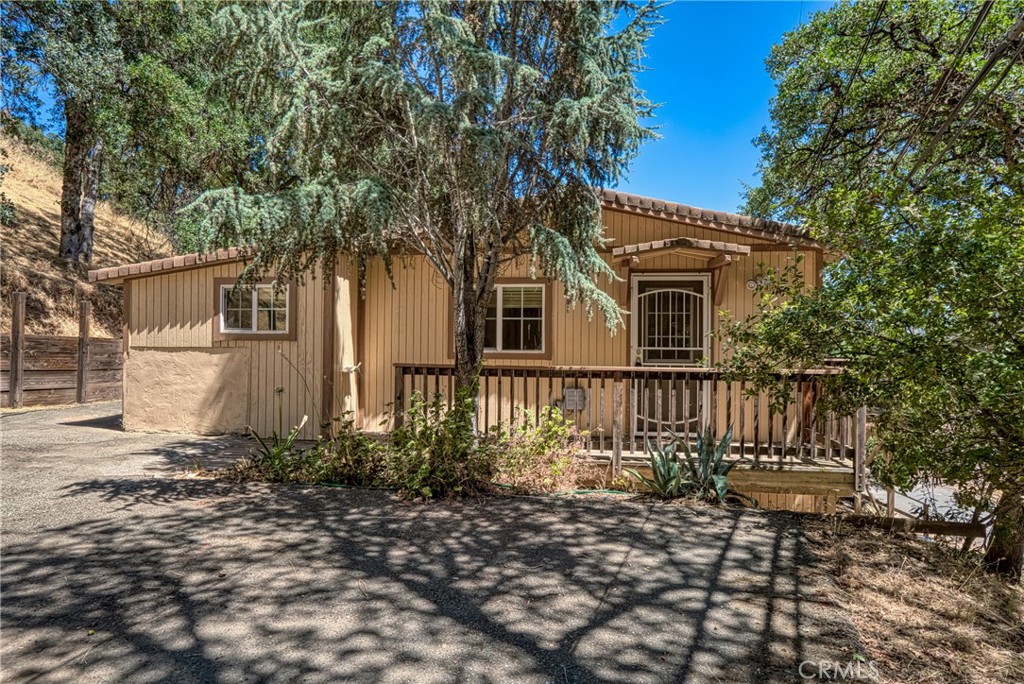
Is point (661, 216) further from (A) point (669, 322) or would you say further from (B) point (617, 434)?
(B) point (617, 434)

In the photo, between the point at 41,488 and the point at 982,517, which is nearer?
the point at 982,517

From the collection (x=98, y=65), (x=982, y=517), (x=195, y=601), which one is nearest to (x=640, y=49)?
(x=982, y=517)

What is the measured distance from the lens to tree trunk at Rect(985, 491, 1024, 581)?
3.73 m

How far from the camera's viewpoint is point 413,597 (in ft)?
9.83

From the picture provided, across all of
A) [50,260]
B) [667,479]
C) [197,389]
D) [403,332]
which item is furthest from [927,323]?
[50,260]

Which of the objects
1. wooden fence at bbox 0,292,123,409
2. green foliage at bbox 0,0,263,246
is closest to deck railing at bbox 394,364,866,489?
green foliage at bbox 0,0,263,246

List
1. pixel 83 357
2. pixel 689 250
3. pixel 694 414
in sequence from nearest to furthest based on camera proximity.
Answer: pixel 689 250, pixel 694 414, pixel 83 357

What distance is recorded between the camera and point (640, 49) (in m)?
5.48

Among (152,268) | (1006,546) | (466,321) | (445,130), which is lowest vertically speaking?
(1006,546)

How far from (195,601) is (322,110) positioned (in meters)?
4.11

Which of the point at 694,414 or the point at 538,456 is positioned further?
the point at 694,414

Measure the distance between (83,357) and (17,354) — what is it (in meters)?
1.26

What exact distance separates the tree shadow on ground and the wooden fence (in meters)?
8.25

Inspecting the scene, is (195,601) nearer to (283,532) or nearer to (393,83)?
(283,532)
